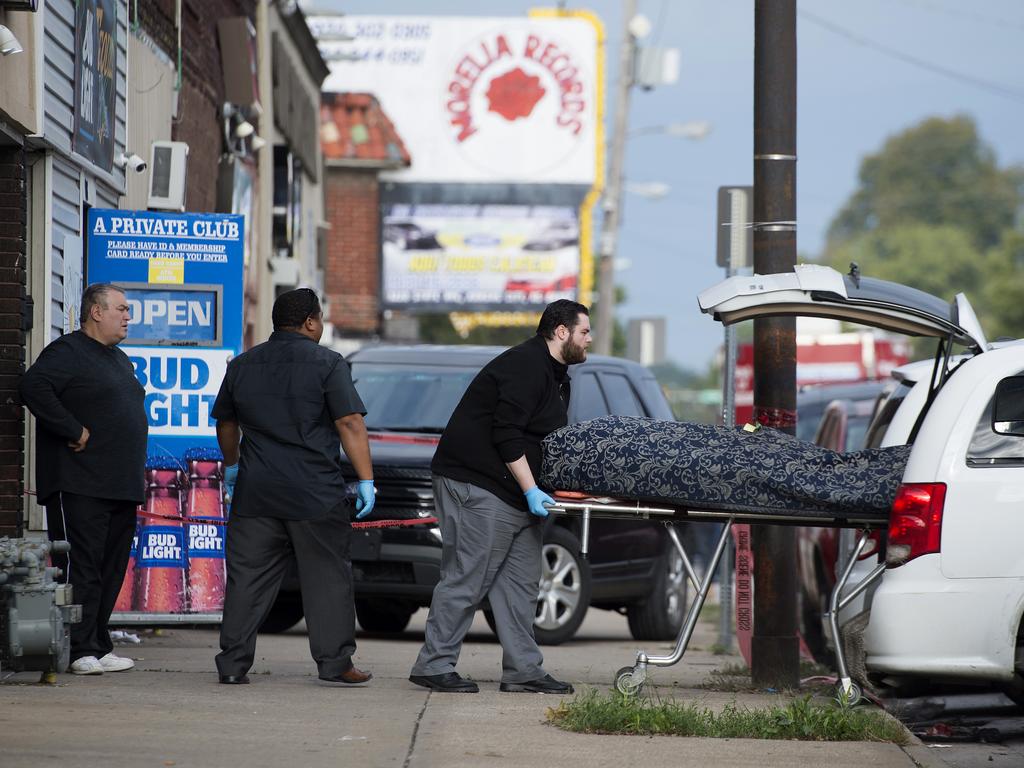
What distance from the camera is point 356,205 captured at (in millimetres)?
36125

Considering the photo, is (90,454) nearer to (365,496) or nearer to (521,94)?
(365,496)

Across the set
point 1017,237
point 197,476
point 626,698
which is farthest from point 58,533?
point 1017,237

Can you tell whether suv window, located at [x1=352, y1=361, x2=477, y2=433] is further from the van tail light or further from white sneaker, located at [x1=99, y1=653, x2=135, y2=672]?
the van tail light

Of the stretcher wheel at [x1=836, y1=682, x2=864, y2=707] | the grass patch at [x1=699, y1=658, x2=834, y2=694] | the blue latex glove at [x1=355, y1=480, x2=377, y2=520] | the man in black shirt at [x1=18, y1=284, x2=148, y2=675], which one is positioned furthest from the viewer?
the grass patch at [x1=699, y1=658, x2=834, y2=694]

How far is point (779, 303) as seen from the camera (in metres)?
8.27

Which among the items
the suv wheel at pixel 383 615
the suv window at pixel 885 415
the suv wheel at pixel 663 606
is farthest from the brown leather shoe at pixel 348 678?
the suv wheel at pixel 663 606

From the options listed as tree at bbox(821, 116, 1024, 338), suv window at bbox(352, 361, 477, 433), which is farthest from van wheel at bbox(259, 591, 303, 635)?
tree at bbox(821, 116, 1024, 338)

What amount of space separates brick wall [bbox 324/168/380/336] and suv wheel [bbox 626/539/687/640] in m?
→ 23.3

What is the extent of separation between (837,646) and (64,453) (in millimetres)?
3708

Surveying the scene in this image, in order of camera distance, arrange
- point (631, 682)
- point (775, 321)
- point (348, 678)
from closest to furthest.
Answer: point (631, 682)
point (348, 678)
point (775, 321)

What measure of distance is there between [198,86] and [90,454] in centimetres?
792

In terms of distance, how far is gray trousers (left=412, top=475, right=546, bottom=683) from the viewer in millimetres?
8102

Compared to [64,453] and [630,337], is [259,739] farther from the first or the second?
[630,337]

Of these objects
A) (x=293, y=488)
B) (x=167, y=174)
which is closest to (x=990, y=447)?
(x=293, y=488)
